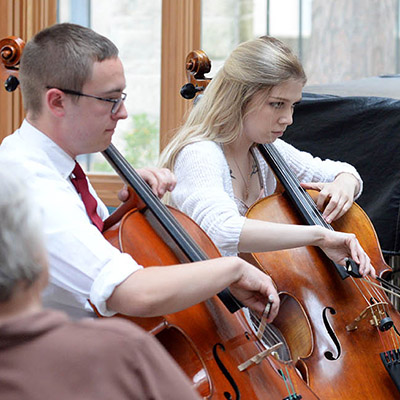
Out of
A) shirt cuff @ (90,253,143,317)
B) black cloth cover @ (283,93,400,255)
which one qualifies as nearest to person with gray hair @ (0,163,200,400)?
shirt cuff @ (90,253,143,317)

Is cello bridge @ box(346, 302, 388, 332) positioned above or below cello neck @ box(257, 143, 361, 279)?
below

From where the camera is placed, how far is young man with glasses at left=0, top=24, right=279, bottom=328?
1149 millimetres

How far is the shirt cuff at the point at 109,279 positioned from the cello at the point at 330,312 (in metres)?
0.54

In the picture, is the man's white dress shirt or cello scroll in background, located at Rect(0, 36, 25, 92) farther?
cello scroll in background, located at Rect(0, 36, 25, 92)

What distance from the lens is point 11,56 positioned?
1.57 metres

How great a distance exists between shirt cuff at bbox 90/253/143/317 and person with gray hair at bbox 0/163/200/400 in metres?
0.46

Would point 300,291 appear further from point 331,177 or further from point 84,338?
point 84,338

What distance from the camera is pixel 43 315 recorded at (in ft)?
2.16

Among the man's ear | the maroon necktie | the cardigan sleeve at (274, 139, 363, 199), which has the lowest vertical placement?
the cardigan sleeve at (274, 139, 363, 199)

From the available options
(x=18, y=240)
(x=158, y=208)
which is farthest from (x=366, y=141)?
(x=18, y=240)

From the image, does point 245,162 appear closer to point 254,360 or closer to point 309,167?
point 309,167

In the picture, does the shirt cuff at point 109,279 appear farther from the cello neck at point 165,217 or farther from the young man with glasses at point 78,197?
the cello neck at point 165,217

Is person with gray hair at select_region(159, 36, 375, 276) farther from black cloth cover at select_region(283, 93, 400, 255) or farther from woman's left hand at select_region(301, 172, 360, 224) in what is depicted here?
black cloth cover at select_region(283, 93, 400, 255)

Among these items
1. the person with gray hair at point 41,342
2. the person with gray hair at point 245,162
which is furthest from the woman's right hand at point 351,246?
the person with gray hair at point 41,342
